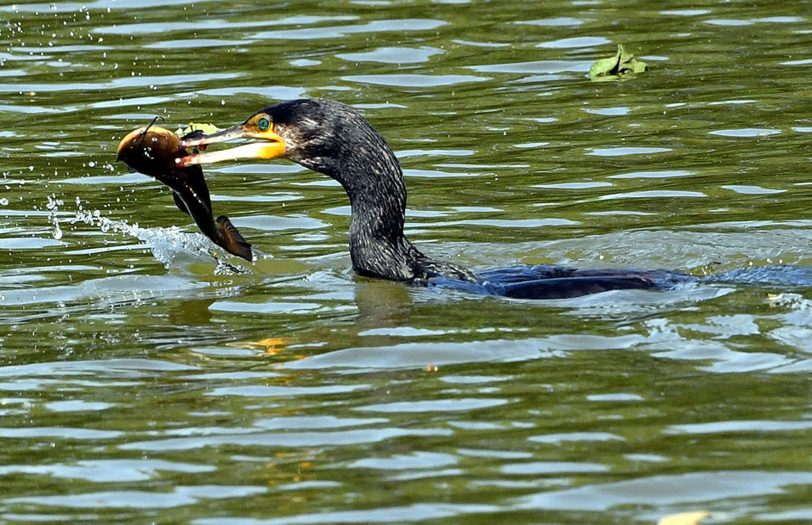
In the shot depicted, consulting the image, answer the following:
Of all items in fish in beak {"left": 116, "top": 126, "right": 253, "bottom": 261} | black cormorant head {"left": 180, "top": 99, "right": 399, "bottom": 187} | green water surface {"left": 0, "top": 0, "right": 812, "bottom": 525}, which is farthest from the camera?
black cormorant head {"left": 180, "top": 99, "right": 399, "bottom": 187}

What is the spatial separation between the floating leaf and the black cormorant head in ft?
18.1

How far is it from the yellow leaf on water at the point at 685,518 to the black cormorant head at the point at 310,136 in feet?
14.8

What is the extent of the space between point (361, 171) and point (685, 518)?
4.58m

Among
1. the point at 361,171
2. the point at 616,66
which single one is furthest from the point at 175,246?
the point at 616,66

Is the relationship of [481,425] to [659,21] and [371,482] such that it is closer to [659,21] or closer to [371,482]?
[371,482]

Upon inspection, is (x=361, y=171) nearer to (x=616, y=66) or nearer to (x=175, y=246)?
(x=175, y=246)

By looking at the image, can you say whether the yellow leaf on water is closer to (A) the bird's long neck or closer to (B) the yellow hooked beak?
(A) the bird's long neck

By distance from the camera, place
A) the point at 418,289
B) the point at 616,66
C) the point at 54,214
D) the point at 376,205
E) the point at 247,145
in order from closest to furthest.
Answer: the point at 418,289, the point at 247,145, the point at 376,205, the point at 54,214, the point at 616,66

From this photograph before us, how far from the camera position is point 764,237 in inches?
400

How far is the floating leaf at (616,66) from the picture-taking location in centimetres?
1460

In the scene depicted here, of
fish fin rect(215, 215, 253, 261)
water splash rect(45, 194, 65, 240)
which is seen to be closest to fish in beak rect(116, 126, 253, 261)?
fish fin rect(215, 215, 253, 261)

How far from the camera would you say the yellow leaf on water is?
17.1 feet

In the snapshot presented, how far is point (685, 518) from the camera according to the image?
523 centimetres

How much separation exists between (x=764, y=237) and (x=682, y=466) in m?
4.67
